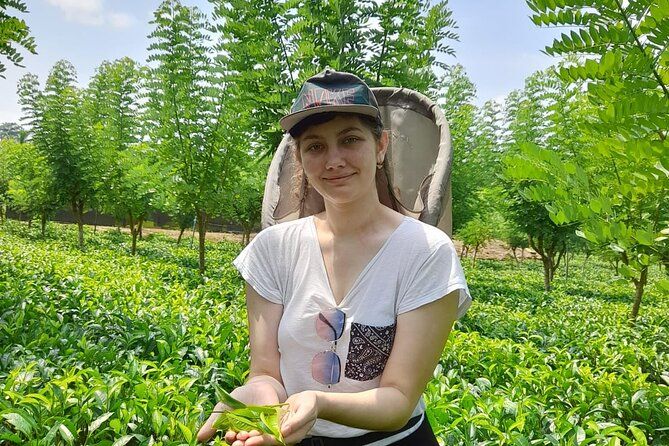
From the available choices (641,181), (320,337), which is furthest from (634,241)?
(320,337)

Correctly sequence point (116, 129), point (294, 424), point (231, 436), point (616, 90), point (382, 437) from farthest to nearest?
1. point (116, 129)
2. point (616, 90)
3. point (382, 437)
4. point (231, 436)
5. point (294, 424)

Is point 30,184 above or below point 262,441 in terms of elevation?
above

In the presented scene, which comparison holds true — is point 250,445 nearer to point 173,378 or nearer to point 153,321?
point 173,378

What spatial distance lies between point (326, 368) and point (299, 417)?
1.00ft

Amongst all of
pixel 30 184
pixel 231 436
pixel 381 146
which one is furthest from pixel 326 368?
pixel 30 184

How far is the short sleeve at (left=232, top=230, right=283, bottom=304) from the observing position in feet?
4.81

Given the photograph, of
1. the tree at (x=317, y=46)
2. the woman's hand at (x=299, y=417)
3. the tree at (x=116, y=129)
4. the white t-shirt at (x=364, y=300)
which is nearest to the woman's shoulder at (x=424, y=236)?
the white t-shirt at (x=364, y=300)

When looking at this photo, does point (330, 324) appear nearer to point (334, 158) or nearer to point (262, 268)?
point (262, 268)

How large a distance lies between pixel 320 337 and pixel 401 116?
3.97 feet

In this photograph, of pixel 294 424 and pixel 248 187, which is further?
pixel 248 187

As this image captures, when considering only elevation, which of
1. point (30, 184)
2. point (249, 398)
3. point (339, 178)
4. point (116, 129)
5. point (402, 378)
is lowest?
point (249, 398)

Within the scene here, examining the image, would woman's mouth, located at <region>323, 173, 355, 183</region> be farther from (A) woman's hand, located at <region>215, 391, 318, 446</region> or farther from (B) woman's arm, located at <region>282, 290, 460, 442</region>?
(A) woman's hand, located at <region>215, 391, 318, 446</region>

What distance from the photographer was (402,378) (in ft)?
4.07

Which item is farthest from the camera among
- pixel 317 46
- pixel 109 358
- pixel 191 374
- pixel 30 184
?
pixel 30 184
